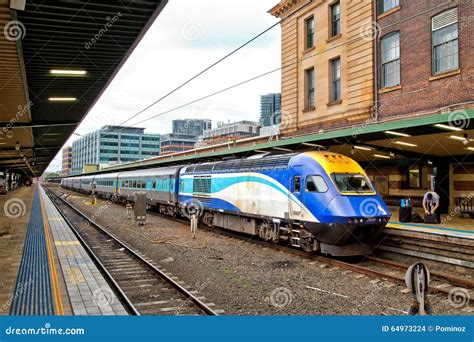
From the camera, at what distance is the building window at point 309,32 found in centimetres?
3056

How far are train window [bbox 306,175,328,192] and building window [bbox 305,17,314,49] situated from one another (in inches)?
775

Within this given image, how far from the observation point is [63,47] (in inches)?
479

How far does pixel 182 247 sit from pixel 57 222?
11973mm

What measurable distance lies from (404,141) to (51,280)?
13955mm

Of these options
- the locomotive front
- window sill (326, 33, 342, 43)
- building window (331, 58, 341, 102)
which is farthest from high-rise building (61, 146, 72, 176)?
the locomotive front

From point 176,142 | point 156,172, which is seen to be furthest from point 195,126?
point 156,172

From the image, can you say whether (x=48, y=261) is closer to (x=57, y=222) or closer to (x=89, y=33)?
(x=89, y=33)

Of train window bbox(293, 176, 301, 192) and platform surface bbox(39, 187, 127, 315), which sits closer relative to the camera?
platform surface bbox(39, 187, 127, 315)

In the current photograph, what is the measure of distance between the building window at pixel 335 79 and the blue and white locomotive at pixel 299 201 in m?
11.2

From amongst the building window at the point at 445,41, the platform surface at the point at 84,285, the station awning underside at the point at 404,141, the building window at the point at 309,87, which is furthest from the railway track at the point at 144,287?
the building window at the point at 309,87

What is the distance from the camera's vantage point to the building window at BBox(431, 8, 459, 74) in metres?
20.0

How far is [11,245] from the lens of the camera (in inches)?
615

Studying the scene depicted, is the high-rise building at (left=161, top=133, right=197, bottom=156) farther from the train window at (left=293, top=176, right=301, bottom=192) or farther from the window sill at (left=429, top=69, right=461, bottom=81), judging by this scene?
the train window at (left=293, top=176, right=301, bottom=192)

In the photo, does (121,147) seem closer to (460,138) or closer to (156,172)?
(156,172)
